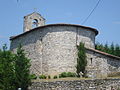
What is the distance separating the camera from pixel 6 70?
20156 mm

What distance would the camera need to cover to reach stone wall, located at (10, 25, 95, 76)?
81.3ft

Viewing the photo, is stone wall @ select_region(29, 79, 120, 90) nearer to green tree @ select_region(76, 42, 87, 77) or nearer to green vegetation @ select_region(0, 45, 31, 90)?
green vegetation @ select_region(0, 45, 31, 90)

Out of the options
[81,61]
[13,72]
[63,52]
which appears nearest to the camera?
[13,72]

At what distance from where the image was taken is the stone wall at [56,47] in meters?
24.8

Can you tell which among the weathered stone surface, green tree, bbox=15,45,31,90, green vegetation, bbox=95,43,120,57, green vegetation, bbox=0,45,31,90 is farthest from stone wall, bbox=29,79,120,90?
green vegetation, bbox=95,43,120,57

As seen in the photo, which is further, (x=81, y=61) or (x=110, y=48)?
(x=110, y=48)

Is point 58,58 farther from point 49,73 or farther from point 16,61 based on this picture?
point 16,61

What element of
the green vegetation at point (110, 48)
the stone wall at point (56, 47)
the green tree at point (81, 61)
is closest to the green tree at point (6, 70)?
the stone wall at point (56, 47)

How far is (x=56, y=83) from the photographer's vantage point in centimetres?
1742

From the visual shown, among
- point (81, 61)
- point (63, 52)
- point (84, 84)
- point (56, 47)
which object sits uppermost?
point (56, 47)

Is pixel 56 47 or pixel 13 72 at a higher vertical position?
pixel 56 47

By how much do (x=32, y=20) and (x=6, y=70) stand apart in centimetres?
1243

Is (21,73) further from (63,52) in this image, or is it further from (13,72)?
(63,52)

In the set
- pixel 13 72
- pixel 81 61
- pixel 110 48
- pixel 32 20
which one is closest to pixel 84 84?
pixel 13 72
